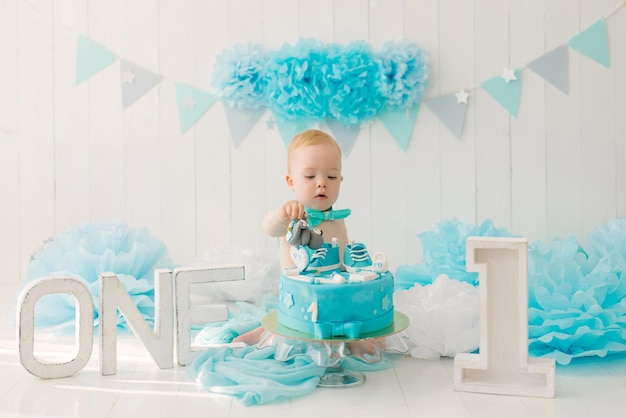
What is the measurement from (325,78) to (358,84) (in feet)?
0.43

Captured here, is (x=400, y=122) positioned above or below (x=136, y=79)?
below

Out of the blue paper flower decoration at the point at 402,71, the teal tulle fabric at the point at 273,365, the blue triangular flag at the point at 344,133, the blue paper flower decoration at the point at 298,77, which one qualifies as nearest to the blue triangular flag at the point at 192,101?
the blue paper flower decoration at the point at 298,77

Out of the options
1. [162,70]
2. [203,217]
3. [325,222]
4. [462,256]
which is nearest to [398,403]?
[325,222]

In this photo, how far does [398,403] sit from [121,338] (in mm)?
1025

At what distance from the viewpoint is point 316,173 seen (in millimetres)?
2078

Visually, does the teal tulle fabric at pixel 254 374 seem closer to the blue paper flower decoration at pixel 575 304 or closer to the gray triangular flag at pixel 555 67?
the blue paper flower decoration at pixel 575 304

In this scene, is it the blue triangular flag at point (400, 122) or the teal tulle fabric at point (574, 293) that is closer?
the teal tulle fabric at point (574, 293)

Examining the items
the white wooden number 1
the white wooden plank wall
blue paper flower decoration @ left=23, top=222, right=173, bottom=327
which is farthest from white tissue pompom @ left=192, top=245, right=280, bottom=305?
the white wooden number 1

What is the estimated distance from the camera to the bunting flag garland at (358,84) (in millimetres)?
2947

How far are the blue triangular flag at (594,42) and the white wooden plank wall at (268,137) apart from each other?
30 mm

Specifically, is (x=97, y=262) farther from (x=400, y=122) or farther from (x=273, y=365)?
(x=400, y=122)

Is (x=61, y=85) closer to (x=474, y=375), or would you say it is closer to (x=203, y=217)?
(x=203, y=217)

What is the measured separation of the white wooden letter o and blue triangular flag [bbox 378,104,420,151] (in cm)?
152

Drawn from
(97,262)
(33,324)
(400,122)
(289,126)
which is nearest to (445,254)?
(400,122)
